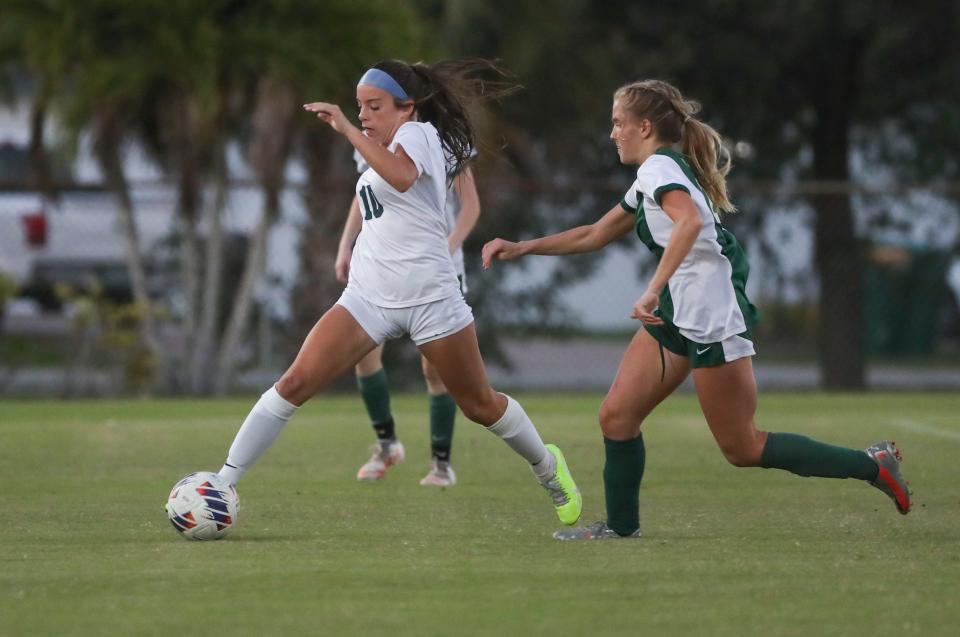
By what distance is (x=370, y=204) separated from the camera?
24.5 ft

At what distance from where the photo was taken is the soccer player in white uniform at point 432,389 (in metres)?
9.58

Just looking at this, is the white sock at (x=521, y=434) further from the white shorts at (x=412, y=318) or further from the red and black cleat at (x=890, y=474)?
the red and black cleat at (x=890, y=474)

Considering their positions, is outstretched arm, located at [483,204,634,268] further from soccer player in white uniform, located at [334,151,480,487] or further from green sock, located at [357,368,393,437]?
green sock, located at [357,368,393,437]

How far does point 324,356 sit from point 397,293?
1.29 ft

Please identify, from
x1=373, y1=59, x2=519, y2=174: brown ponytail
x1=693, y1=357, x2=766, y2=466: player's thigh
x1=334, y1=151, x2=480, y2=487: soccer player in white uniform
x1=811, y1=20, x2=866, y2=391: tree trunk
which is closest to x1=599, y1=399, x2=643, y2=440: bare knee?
x1=693, y1=357, x2=766, y2=466: player's thigh

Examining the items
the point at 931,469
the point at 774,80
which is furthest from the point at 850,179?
the point at 931,469

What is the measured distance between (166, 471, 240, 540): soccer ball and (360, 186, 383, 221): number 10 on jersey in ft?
4.15

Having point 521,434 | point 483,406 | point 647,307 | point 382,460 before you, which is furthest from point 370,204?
point 382,460

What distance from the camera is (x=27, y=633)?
5.13m

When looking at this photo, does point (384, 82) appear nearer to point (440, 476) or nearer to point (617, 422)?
point (617, 422)

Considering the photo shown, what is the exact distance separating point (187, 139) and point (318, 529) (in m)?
11.7

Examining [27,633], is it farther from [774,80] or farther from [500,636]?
[774,80]

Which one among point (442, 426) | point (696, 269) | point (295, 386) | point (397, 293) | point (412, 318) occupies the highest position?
point (696, 269)

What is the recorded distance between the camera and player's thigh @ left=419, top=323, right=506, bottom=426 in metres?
7.40
